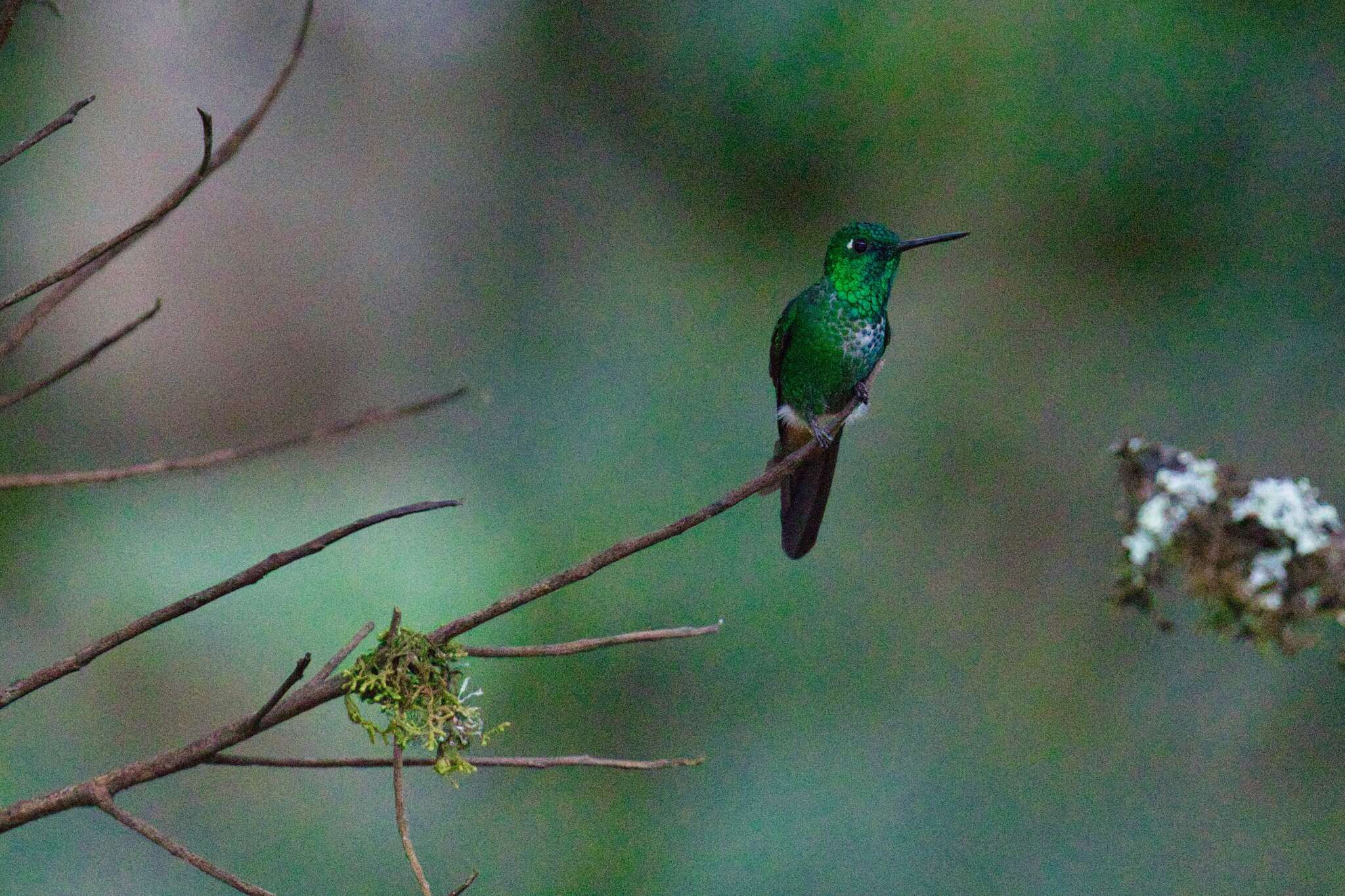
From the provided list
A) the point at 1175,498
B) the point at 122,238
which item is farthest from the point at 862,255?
the point at 122,238

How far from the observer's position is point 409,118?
3863 millimetres

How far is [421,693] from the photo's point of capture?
2.62 ft

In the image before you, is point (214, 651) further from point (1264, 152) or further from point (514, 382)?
point (1264, 152)

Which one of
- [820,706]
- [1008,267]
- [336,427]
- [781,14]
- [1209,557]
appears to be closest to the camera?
[336,427]

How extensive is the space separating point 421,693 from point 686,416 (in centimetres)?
273

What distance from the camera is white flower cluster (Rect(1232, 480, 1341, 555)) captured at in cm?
167

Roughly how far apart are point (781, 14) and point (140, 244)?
1939 millimetres

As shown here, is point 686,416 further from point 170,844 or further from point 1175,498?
point 170,844

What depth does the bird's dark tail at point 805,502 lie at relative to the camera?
1.50 metres

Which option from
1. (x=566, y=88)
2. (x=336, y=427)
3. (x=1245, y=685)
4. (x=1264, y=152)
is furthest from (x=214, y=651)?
(x=1264, y=152)

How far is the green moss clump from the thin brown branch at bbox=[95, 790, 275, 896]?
14 centimetres

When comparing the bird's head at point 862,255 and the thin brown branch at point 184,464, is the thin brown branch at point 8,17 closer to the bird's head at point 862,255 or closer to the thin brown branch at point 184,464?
the thin brown branch at point 184,464

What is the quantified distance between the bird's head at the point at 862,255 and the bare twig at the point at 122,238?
1.00 metres

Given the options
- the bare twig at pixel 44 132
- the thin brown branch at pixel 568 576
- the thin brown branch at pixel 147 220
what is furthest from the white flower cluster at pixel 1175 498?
the bare twig at pixel 44 132
